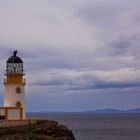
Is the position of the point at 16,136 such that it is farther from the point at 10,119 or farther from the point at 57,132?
the point at 10,119

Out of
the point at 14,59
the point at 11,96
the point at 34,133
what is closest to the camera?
the point at 34,133

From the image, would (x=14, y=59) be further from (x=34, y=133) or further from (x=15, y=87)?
(x=34, y=133)

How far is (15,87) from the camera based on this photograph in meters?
46.1

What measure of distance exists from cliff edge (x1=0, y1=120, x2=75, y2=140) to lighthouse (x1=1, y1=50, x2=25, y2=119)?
4.06 meters

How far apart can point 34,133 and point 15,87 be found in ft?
31.3

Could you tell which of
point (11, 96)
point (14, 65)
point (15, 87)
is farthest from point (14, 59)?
point (11, 96)

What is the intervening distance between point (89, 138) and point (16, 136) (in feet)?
120

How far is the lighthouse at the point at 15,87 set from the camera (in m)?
45.6

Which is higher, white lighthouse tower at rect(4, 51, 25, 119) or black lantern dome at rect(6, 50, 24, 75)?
black lantern dome at rect(6, 50, 24, 75)

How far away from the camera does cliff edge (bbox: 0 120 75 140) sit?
114ft

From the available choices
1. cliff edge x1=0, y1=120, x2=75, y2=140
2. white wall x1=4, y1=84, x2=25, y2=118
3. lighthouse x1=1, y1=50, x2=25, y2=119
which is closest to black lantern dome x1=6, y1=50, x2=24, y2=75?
lighthouse x1=1, y1=50, x2=25, y2=119

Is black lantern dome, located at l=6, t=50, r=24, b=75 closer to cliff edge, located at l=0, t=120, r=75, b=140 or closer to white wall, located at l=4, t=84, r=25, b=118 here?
white wall, located at l=4, t=84, r=25, b=118

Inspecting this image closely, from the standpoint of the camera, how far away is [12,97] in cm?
4591

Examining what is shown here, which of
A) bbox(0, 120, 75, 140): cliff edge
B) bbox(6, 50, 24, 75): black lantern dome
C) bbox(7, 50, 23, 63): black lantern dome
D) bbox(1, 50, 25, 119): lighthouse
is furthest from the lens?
bbox(7, 50, 23, 63): black lantern dome
